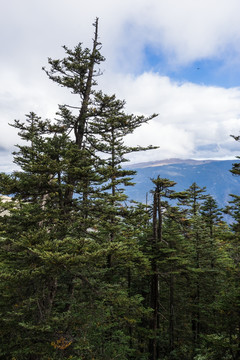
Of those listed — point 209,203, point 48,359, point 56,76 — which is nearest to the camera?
point 48,359

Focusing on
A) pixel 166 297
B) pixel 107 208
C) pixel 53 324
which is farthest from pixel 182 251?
pixel 53 324

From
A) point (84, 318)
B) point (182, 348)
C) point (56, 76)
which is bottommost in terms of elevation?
point (182, 348)

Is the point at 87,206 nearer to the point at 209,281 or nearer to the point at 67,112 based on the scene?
the point at 67,112

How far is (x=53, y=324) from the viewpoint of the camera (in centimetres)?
770

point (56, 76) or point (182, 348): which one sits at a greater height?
point (56, 76)

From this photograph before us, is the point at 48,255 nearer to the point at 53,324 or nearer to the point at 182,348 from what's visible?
the point at 53,324

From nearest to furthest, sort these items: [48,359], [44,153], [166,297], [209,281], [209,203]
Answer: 1. [48,359]
2. [44,153]
3. [209,281]
4. [166,297]
5. [209,203]

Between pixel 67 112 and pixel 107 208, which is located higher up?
pixel 67 112

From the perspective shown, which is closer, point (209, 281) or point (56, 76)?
point (56, 76)

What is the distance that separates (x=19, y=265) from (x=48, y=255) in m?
2.96

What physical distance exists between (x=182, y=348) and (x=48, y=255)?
18961 millimetres

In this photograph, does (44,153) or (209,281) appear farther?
(209,281)

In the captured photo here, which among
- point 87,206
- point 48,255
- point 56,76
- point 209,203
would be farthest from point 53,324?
point 209,203

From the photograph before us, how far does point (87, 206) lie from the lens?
1006cm
